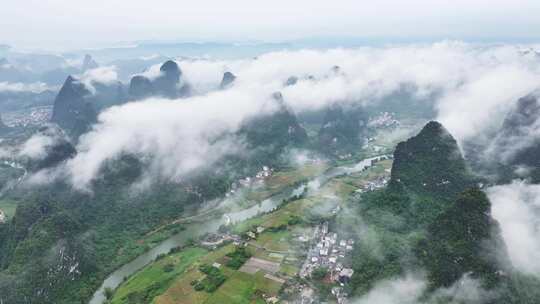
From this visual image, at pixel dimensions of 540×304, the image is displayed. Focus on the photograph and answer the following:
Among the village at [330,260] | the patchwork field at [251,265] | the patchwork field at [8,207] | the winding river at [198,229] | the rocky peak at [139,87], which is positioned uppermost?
the rocky peak at [139,87]

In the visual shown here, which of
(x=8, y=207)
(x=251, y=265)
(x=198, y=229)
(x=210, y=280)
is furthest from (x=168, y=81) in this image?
(x=210, y=280)

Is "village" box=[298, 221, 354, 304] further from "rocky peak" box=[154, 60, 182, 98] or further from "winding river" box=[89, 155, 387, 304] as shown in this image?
"rocky peak" box=[154, 60, 182, 98]

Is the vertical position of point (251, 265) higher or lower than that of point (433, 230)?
lower

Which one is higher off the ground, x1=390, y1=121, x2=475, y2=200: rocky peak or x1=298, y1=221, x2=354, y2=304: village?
x1=390, y1=121, x2=475, y2=200: rocky peak

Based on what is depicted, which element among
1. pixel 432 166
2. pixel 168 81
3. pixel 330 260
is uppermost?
pixel 432 166

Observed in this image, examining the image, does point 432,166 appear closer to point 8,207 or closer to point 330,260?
point 330,260

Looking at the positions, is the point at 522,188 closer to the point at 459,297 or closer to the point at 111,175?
the point at 459,297

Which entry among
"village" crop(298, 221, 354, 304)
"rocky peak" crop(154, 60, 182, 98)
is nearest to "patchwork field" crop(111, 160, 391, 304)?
"village" crop(298, 221, 354, 304)

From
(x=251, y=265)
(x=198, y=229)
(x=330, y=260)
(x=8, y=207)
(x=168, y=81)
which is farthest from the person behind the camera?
(x=168, y=81)

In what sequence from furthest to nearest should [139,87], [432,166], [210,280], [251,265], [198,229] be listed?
[139,87] < [198,229] < [432,166] < [251,265] < [210,280]

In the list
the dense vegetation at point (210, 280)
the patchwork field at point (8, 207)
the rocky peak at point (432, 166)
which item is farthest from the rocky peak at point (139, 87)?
the dense vegetation at point (210, 280)

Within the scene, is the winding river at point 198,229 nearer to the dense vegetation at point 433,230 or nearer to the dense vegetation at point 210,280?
the dense vegetation at point 210,280
